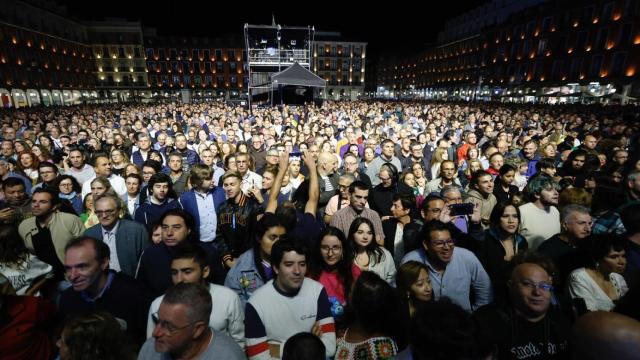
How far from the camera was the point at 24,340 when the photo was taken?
2.23 m

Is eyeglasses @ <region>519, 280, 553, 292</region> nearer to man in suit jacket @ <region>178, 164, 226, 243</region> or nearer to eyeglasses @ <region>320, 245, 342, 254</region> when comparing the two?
eyeglasses @ <region>320, 245, 342, 254</region>

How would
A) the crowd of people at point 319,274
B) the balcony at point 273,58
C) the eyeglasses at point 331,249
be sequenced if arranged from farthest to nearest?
the balcony at point 273,58 < the eyeglasses at point 331,249 < the crowd of people at point 319,274

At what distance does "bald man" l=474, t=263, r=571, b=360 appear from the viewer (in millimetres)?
2115

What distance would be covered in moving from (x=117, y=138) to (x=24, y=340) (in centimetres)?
825

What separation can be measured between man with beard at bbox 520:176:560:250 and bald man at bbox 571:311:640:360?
2.29m

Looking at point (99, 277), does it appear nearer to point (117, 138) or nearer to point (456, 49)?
point (117, 138)

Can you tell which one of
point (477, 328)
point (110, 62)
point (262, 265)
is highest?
point (110, 62)

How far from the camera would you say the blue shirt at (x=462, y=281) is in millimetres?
2853

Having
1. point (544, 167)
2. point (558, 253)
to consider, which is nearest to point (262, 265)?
point (558, 253)

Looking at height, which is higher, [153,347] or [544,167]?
[544,167]

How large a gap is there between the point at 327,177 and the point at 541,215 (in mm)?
2996

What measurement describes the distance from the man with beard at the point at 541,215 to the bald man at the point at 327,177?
2.61 meters

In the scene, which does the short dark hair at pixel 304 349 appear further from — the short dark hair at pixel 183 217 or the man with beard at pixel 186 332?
the short dark hair at pixel 183 217

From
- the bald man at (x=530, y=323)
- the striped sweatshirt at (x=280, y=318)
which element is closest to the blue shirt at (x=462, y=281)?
the bald man at (x=530, y=323)
